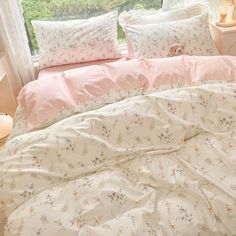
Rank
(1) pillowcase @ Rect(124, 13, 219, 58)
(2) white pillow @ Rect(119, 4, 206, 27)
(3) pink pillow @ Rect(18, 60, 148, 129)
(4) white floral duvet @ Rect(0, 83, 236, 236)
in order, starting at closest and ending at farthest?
(4) white floral duvet @ Rect(0, 83, 236, 236)
(3) pink pillow @ Rect(18, 60, 148, 129)
(1) pillowcase @ Rect(124, 13, 219, 58)
(2) white pillow @ Rect(119, 4, 206, 27)

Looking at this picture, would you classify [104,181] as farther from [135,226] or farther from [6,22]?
[6,22]

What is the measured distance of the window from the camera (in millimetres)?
2197

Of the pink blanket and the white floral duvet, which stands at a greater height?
the pink blanket

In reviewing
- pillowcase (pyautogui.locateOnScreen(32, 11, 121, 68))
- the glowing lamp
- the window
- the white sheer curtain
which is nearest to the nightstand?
the glowing lamp

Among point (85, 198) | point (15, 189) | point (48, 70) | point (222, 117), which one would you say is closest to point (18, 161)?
point (15, 189)

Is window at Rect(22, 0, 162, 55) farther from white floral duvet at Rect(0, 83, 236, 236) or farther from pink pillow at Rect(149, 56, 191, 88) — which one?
white floral duvet at Rect(0, 83, 236, 236)

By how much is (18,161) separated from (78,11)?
5.26ft

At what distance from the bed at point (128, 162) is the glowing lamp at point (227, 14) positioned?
932 mm

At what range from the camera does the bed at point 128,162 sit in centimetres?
92

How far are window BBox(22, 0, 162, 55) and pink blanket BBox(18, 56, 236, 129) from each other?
901 mm

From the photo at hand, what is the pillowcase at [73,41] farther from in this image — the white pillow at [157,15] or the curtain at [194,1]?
the curtain at [194,1]

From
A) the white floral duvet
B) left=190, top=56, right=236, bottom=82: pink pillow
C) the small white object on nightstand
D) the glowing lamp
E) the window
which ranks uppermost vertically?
the window

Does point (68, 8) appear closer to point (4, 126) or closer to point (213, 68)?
point (4, 126)

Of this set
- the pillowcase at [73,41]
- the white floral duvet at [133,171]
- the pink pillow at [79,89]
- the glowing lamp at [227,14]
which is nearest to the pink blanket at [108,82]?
the pink pillow at [79,89]
